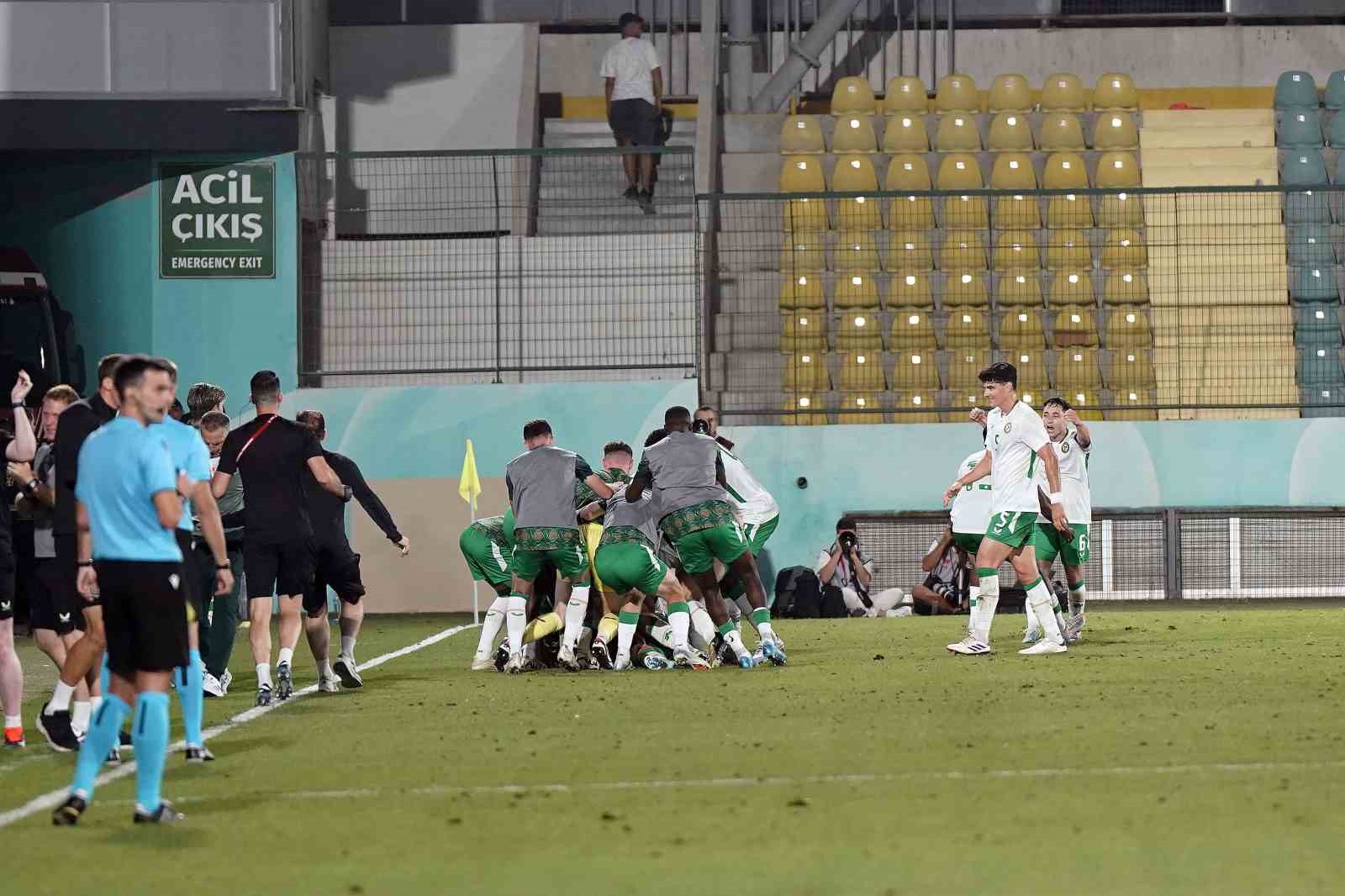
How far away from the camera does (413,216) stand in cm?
2416

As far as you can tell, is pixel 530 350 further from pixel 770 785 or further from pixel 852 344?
pixel 770 785

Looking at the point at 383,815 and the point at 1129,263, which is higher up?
the point at 1129,263

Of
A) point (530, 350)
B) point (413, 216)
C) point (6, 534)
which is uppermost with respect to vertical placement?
point (413, 216)

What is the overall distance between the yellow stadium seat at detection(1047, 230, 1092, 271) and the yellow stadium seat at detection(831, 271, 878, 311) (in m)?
2.14

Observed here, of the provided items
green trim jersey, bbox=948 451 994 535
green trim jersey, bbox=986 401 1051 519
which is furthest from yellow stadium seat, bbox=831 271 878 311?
green trim jersey, bbox=986 401 1051 519

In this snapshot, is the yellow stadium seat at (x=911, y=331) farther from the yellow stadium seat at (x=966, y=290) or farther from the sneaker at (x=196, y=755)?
the sneaker at (x=196, y=755)

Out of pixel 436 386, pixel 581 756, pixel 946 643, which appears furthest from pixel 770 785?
pixel 436 386

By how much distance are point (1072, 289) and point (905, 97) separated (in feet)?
15.6

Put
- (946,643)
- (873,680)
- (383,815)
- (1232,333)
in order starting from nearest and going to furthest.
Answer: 1. (383,815)
2. (873,680)
3. (946,643)
4. (1232,333)

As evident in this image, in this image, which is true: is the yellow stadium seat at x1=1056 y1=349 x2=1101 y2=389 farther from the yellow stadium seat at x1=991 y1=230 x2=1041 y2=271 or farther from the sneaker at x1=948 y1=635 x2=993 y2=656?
the sneaker at x1=948 y1=635 x2=993 y2=656

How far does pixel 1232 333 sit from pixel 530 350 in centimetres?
836

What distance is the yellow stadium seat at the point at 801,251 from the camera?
2406cm

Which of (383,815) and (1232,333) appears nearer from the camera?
(383,815)

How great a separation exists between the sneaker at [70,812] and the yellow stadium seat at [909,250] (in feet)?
57.3
